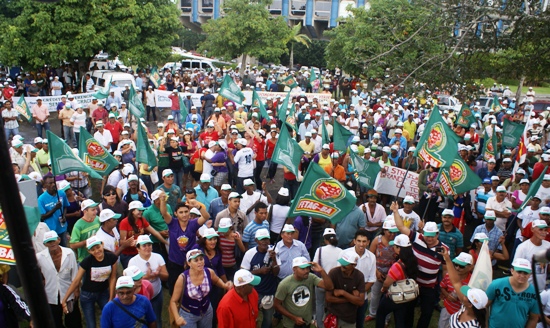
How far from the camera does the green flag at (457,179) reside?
29.2 feet

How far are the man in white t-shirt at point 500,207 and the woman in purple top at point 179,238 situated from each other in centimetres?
496

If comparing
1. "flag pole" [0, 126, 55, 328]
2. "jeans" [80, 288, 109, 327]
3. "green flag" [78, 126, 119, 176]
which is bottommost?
"jeans" [80, 288, 109, 327]

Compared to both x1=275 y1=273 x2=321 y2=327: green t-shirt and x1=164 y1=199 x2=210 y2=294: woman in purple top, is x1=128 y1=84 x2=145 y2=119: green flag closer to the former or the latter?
x1=164 y1=199 x2=210 y2=294: woman in purple top

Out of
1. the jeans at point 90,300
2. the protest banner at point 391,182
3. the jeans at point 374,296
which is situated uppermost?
the protest banner at point 391,182

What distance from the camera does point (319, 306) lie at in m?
6.75

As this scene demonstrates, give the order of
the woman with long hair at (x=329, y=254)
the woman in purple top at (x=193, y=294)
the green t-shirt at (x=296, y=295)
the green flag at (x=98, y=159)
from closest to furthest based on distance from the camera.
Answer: the woman in purple top at (x=193, y=294) < the green t-shirt at (x=296, y=295) < the woman with long hair at (x=329, y=254) < the green flag at (x=98, y=159)

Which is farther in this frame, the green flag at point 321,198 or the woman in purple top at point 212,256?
the green flag at point 321,198

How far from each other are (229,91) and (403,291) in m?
10.8

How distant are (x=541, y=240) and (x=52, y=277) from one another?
19.4ft

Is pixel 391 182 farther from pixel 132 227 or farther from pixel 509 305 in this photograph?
pixel 132 227

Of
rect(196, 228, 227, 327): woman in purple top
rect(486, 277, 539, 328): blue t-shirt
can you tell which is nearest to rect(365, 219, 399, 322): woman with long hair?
rect(486, 277, 539, 328): blue t-shirt

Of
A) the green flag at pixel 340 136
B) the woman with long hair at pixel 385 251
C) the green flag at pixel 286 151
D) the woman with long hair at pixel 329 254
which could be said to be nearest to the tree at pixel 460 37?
the green flag at pixel 340 136

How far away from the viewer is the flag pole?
2.43 metres

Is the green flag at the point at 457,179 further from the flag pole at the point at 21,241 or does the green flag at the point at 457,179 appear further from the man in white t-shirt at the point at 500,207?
the flag pole at the point at 21,241
